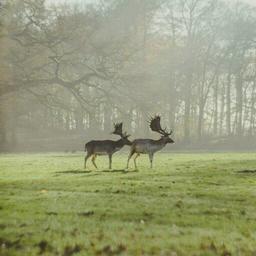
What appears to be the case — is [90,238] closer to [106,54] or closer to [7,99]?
[106,54]

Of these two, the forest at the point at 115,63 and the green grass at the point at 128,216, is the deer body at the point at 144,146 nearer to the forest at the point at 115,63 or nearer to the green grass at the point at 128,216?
the green grass at the point at 128,216

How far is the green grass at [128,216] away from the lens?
8.25m

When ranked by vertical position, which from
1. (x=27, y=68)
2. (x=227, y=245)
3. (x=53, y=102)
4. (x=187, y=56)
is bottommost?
(x=227, y=245)

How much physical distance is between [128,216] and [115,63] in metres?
29.6

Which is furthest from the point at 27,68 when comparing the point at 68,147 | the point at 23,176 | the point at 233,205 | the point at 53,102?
the point at 233,205

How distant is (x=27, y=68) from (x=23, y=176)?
69.3 feet

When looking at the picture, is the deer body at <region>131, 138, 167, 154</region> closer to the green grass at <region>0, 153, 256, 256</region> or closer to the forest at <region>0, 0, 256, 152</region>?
the green grass at <region>0, 153, 256, 256</region>

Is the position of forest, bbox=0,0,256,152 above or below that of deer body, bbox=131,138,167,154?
above

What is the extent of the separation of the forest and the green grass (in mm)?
20718

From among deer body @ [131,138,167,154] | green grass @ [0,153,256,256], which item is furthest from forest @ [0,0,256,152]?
green grass @ [0,153,256,256]

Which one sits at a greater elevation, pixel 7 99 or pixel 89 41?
pixel 89 41

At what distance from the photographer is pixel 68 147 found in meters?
54.5

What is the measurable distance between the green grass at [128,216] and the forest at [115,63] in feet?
68.0

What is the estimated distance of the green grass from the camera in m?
8.25
